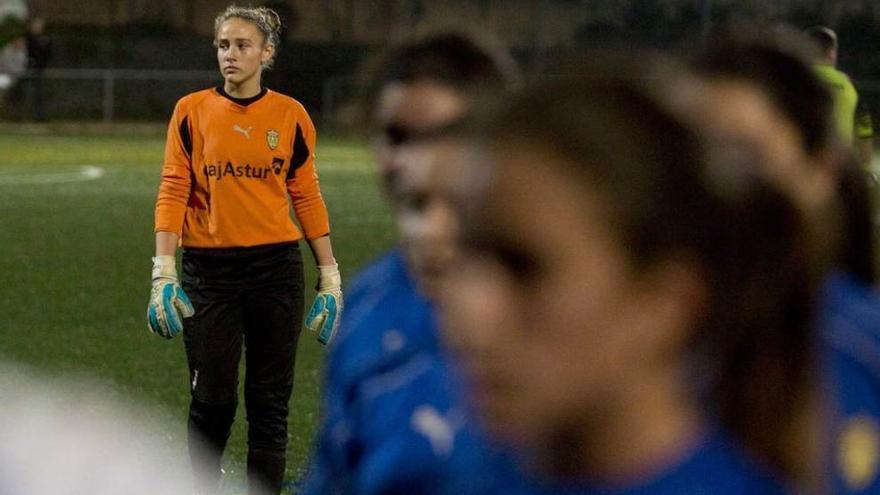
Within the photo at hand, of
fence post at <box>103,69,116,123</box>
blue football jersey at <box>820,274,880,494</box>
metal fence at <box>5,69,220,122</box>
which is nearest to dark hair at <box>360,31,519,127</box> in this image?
blue football jersey at <box>820,274,880,494</box>

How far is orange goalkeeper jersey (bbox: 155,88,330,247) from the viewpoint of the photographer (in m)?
6.03

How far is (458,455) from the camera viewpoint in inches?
68.5

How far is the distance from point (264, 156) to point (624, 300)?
487cm

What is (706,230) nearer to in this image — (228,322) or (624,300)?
(624,300)

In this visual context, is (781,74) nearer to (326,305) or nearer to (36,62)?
(326,305)

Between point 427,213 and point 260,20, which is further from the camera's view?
point 260,20

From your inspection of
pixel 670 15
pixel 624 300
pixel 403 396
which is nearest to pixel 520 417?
pixel 624 300

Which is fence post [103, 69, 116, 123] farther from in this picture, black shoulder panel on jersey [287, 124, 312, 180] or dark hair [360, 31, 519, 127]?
dark hair [360, 31, 519, 127]

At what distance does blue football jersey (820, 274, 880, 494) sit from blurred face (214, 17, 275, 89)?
161 inches

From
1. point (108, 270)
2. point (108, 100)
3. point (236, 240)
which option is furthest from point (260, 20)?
point (108, 100)

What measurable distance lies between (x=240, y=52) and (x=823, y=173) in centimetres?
435

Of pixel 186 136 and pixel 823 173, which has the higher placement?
pixel 823 173

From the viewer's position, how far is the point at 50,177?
23.3 meters

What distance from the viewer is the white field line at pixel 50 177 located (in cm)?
2244
